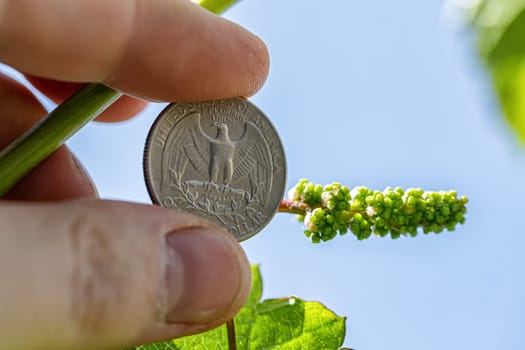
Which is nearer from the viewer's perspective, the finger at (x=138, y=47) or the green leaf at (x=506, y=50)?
the green leaf at (x=506, y=50)

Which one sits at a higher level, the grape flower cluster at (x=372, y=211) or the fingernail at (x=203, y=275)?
the grape flower cluster at (x=372, y=211)

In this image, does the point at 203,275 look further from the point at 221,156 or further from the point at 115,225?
the point at 221,156

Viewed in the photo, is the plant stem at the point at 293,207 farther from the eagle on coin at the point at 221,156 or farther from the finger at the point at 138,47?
the finger at the point at 138,47

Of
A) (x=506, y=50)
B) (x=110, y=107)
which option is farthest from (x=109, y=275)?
(x=110, y=107)

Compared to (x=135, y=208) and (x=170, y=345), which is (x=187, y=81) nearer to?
(x=135, y=208)

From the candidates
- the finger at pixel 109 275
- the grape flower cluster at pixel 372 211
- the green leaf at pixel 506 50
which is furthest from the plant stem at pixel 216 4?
the green leaf at pixel 506 50

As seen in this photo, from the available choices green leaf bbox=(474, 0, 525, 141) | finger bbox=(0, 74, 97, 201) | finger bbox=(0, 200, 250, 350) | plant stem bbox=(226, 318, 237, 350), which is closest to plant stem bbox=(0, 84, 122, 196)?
finger bbox=(0, 200, 250, 350)
